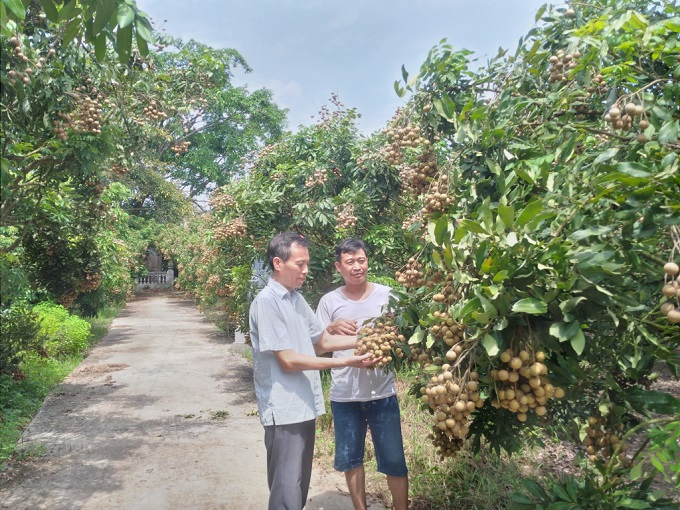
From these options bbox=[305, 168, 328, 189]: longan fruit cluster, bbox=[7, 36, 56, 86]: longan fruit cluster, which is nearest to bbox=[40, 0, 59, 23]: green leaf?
bbox=[7, 36, 56, 86]: longan fruit cluster

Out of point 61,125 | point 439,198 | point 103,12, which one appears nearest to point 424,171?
point 439,198

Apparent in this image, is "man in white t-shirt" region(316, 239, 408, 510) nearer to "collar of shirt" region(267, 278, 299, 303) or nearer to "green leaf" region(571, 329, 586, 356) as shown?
"collar of shirt" region(267, 278, 299, 303)

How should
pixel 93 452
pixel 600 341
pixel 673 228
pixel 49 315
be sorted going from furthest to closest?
pixel 49 315, pixel 93 452, pixel 600 341, pixel 673 228

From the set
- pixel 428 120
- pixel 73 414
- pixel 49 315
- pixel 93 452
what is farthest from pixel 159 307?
pixel 428 120

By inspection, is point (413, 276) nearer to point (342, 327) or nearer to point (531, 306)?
point (342, 327)

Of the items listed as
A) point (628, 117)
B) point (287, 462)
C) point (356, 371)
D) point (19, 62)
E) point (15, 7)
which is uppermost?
point (19, 62)

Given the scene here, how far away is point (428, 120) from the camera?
2980mm

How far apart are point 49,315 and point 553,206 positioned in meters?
10.2

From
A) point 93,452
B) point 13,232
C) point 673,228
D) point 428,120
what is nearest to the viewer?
point 673,228

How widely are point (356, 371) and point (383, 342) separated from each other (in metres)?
0.85

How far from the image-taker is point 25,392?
745cm

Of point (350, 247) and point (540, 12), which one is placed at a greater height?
point (540, 12)

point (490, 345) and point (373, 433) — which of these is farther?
point (373, 433)

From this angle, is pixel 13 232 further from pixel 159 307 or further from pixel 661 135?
pixel 159 307
